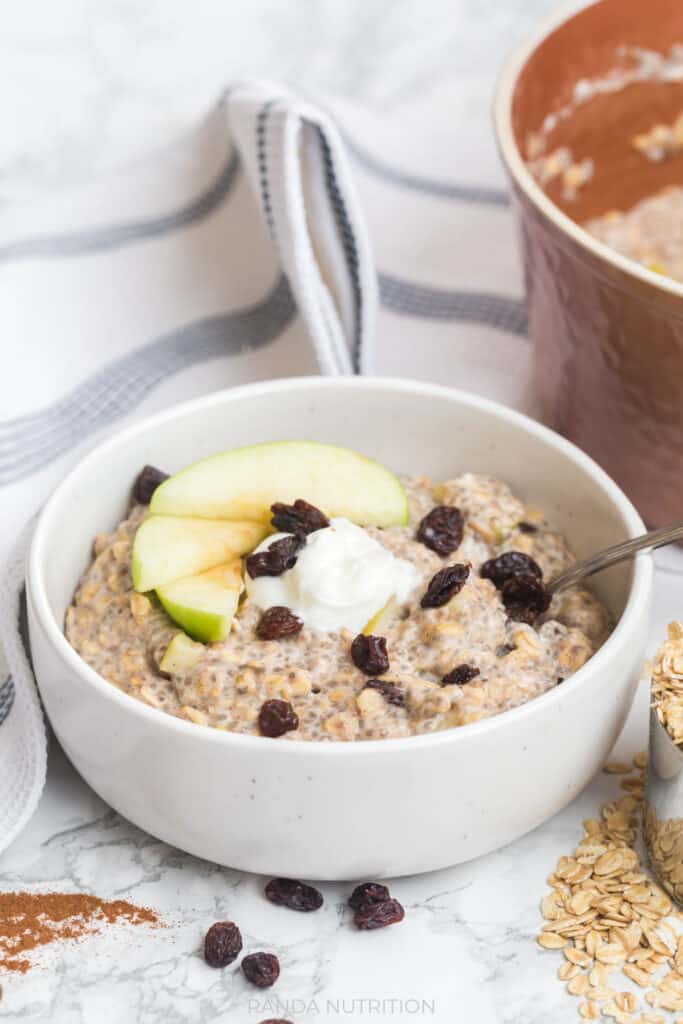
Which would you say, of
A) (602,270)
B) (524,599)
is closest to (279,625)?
(524,599)

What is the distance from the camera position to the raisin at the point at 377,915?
1508mm

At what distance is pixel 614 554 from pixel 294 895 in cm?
51

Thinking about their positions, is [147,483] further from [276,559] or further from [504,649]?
[504,649]

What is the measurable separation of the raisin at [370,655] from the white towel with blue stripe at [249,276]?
0.55 meters

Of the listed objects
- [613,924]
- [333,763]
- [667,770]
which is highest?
[333,763]

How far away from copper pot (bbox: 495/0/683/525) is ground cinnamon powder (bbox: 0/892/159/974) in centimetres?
84

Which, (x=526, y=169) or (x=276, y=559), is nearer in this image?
(x=276, y=559)

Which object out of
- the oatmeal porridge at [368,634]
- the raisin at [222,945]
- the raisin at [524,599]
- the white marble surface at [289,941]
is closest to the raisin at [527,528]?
the oatmeal porridge at [368,634]

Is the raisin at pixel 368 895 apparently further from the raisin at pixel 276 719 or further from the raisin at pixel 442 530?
the raisin at pixel 442 530

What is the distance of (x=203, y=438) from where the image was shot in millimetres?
1877

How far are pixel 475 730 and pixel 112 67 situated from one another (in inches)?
74.1

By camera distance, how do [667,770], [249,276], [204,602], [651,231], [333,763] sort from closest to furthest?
[333,763], [667,770], [204,602], [651,231], [249,276]

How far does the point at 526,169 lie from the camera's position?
1952 millimetres

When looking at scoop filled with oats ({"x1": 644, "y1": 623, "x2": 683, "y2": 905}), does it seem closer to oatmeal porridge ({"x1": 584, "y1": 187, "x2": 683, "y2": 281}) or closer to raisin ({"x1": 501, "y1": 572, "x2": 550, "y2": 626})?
raisin ({"x1": 501, "y1": 572, "x2": 550, "y2": 626})
